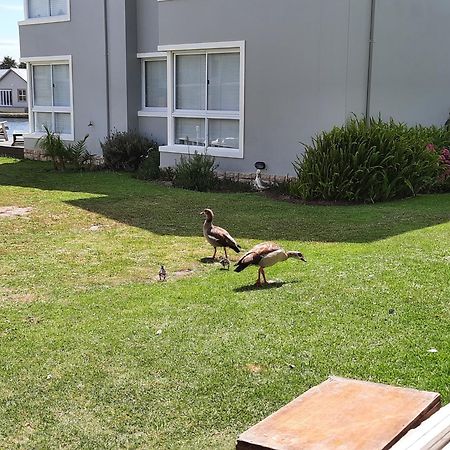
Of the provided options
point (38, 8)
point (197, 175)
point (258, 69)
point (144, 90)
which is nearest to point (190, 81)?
point (258, 69)

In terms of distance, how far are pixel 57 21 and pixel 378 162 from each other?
433 inches

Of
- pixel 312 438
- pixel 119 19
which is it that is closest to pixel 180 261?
pixel 312 438

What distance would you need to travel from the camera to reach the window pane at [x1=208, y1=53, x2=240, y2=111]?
1380cm

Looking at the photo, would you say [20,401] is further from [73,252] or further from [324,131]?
[324,131]

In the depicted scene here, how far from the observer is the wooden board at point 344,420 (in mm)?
2756

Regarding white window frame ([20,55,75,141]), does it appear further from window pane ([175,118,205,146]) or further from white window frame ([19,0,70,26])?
window pane ([175,118,205,146])

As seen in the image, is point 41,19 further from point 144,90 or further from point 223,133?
point 223,133

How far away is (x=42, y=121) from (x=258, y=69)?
8924mm

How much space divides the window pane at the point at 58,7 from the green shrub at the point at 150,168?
5.65 meters

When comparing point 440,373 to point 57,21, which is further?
point 57,21

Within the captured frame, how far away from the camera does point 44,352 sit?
481 centimetres

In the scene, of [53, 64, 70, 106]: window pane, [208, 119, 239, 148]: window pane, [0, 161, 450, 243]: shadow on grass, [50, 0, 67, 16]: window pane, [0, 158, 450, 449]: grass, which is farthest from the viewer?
[53, 64, 70, 106]: window pane

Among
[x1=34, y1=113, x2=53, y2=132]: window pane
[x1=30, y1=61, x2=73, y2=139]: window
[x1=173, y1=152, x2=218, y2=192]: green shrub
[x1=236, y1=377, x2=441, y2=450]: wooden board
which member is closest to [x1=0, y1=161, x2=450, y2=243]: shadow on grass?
[x1=173, y1=152, x2=218, y2=192]: green shrub

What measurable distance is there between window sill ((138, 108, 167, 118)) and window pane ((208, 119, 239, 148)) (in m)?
2.62
